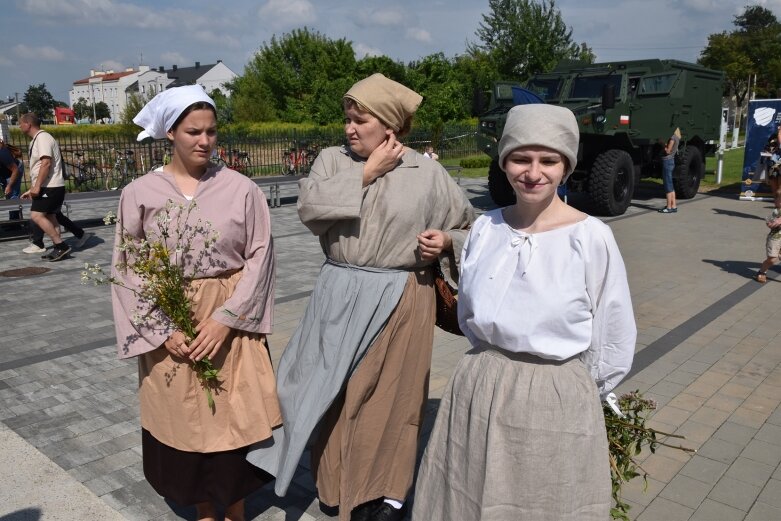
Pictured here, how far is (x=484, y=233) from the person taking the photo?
7.07 feet

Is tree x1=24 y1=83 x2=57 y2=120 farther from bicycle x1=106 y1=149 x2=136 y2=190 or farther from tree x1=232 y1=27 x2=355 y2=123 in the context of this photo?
bicycle x1=106 y1=149 x2=136 y2=190

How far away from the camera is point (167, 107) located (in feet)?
8.33

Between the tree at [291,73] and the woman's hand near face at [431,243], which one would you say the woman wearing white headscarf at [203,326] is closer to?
the woman's hand near face at [431,243]

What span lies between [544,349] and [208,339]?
1267 millimetres

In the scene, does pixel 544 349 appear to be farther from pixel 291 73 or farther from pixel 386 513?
pixel 291 73

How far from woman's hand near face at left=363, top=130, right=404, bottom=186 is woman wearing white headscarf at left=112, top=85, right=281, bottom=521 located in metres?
0.44

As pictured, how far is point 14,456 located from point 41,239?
6273mm

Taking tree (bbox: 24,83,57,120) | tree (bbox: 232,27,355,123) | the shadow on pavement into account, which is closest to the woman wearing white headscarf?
the shadow on pavement

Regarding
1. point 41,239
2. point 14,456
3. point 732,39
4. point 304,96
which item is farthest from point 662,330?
point 732,39

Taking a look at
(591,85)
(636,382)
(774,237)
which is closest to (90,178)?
(591,85)

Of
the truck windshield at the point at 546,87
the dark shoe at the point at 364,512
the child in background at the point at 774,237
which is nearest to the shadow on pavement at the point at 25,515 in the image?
the dark shoe at the point at 364,512

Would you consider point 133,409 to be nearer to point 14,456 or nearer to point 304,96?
point 14,456

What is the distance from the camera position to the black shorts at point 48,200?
8.69 m

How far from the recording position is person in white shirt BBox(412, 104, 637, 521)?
1920 mm
